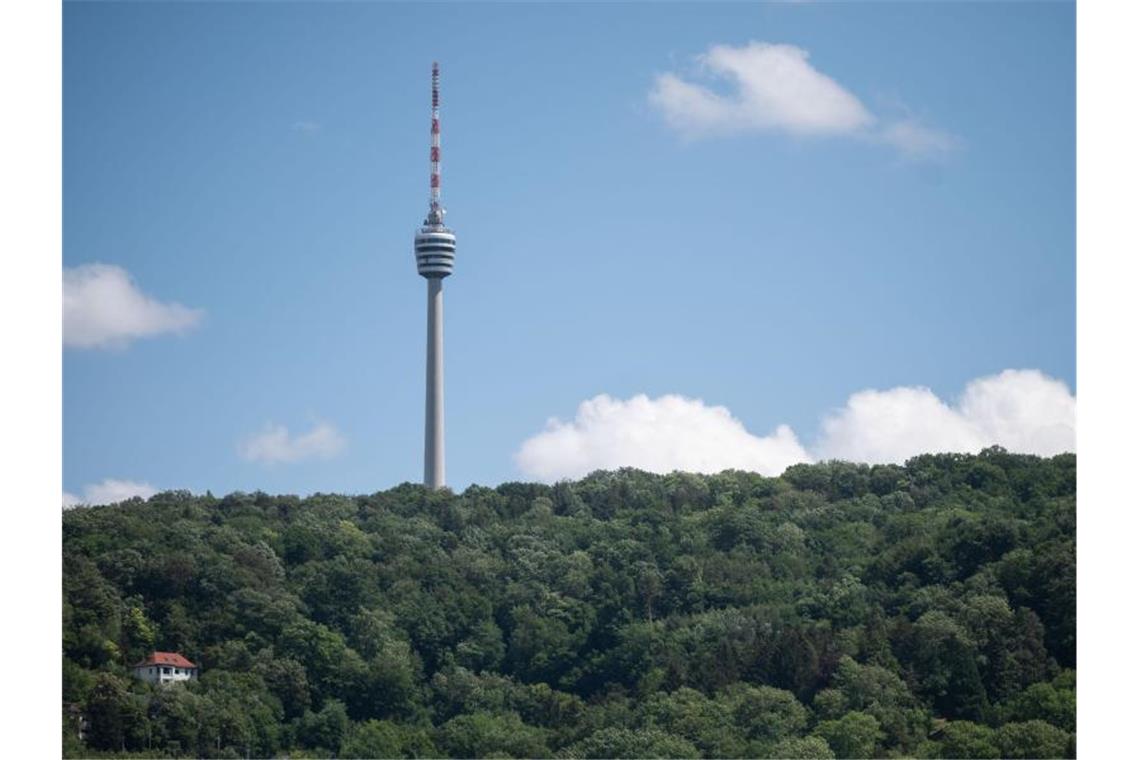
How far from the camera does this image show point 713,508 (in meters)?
78.3

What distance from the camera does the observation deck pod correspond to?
94.1 m

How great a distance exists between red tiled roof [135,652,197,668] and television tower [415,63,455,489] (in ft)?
88.3

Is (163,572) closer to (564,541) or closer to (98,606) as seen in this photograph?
(98,606)

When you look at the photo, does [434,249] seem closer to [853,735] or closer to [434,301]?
[434,301]

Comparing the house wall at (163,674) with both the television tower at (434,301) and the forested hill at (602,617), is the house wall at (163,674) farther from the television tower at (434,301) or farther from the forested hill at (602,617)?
the television tower at (434,301)

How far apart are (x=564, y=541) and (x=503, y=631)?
22.0ft

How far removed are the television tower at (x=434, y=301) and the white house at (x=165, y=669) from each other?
89.5ft

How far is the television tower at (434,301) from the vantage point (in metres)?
90.9

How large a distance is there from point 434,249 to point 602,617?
2885 cm

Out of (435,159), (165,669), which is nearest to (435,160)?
(435,159)

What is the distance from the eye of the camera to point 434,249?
309 ft

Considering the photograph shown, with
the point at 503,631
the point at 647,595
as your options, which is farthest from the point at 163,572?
the point at 647,595
